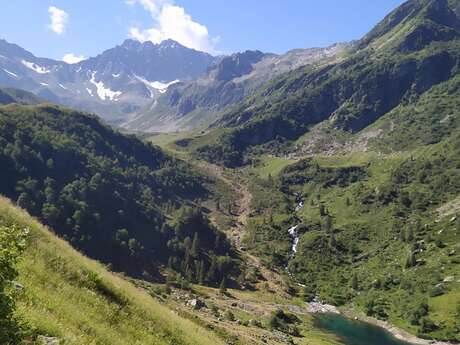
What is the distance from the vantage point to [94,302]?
22.5 metres

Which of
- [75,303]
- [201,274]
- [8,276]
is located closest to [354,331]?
[201,274]

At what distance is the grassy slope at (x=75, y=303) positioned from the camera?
53.5ft

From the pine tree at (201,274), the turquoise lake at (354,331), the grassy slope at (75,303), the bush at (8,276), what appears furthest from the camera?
the pine tree at (201,274)

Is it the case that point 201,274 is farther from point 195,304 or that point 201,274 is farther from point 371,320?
point 195,304

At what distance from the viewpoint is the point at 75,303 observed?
20.5 metres

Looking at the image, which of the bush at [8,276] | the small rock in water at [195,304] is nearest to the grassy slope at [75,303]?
the bush at [8,276]

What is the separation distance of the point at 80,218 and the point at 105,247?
15178mm

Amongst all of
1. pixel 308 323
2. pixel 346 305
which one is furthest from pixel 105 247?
pixel 346 305

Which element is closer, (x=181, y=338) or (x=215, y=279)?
(x=181, y=338)

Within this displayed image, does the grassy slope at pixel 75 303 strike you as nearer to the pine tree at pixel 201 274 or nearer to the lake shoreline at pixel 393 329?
the lake shoreline at pixel 393 329

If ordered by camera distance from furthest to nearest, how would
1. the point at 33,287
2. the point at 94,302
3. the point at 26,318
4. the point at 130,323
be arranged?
1. the point at 130,323
2. the point at 94,302
3. the point at 33,287
4. the point at 26,318

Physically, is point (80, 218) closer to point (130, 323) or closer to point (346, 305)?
point (346, 305)

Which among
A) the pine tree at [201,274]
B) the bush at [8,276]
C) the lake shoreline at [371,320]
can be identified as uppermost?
the bush at [8,276]

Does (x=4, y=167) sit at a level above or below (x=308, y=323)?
above
